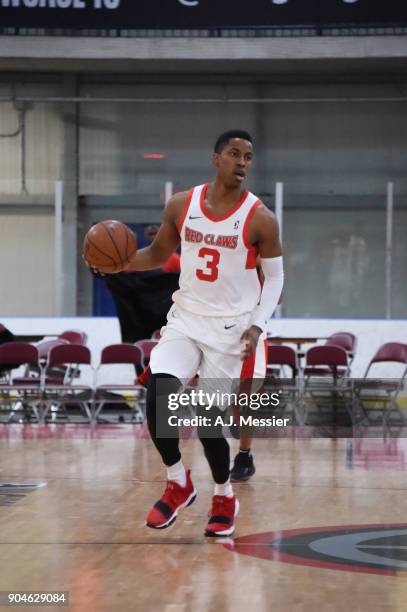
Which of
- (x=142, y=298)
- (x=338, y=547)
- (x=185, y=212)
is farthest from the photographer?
(x=142, y=298)

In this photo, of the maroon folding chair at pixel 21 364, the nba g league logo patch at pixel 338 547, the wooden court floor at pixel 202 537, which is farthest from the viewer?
the maroon folding chair at pixel 21 364

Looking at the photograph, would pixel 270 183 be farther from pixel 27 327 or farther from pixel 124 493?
pixel 124 493

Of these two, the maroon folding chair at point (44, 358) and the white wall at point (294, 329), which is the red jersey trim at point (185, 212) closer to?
the maroon folding chair at point (44, 358)

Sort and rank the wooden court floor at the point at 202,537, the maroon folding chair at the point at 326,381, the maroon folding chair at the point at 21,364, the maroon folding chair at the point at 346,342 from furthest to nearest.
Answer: the maroon folding chair at the point at 346,342, the maroon folding chair at the point at 326,381, the maroon folding chair at the point at 21,364, the wooden court floor at the point at 202,537

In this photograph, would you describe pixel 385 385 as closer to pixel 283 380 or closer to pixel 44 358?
pixel 283 380

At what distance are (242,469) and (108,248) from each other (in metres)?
2.20

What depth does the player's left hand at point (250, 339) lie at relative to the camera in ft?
14.6

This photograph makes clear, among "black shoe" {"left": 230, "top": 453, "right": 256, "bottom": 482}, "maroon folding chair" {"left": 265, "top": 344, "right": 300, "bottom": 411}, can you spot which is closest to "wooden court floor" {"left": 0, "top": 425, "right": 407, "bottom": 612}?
"black shoe" {"left": 230, "top": 453, "right": 256, "bottom": 482}

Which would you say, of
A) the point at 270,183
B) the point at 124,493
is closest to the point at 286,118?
the point at 270,183

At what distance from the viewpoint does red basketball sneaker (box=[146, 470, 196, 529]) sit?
14.7ft

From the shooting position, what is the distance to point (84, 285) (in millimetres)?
17703

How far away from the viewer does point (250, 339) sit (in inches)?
175

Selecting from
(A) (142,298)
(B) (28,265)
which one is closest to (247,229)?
(A) (142,298)

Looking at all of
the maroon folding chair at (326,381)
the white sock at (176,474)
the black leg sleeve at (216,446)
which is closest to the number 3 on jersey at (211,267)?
the black leg sleeve at (216,446)
